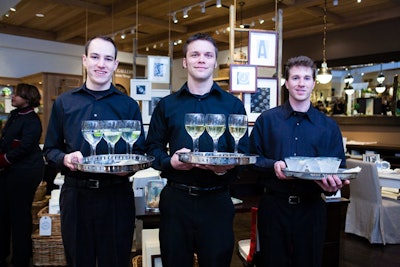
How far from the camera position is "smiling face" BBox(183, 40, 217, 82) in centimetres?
181

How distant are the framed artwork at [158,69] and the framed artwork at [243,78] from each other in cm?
145

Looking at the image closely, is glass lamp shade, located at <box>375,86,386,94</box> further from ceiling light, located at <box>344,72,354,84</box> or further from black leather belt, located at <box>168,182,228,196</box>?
black leather belt, located at <box>168,182,228,196</box>

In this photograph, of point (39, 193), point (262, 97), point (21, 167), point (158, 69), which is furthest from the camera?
point (158, 69)

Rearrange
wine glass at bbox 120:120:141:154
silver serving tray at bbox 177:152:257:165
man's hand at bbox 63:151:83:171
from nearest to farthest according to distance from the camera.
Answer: silver serving tray at bbox 177:152:257:165 → man's hand at bbox 63:151:83:171 → wine glass at bbox 120:120:141:154

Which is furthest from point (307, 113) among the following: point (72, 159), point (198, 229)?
point (72, 159)

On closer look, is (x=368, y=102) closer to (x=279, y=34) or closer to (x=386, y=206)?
(x=386, y=206)

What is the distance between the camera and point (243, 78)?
13.2 ft

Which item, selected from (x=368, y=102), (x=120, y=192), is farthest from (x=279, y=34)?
(x=368, y=102)

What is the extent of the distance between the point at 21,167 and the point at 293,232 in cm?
239

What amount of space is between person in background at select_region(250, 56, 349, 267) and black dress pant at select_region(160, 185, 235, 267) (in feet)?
1.06

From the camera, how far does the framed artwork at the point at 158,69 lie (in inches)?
203

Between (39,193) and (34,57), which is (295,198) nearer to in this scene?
(39,193)

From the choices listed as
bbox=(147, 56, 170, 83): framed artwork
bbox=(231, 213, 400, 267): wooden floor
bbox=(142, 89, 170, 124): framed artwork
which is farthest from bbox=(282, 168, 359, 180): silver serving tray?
bbox=(147, 56, 170, 83): framed artwork

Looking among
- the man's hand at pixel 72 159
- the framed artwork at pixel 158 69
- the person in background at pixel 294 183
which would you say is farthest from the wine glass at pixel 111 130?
the framed artwork at pixel 158 69
